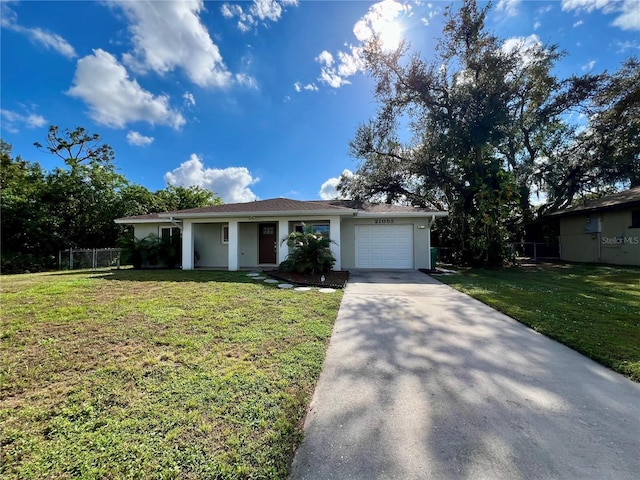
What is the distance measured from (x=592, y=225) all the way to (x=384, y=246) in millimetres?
12158

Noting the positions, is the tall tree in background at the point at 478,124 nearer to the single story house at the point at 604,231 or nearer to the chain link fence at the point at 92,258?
the single story house at the point at 604,231

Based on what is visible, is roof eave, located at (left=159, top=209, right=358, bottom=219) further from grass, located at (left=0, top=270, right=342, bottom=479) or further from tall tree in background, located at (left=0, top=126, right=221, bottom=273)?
tall tree in background, located at (left=0, top=126, right=221, bottom=273)

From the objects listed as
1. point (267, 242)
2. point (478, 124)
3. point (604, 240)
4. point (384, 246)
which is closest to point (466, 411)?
point (384, 246)

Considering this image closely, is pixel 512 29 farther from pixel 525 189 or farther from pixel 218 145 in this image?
pixel 218 145

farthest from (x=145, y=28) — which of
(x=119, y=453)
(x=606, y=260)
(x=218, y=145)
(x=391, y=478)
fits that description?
(x=606, y=260)

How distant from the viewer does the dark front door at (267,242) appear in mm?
13062

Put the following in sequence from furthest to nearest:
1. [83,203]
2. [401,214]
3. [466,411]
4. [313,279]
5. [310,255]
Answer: [83,203]
[401,214]
[310,255]
[313,279]
[466,411]

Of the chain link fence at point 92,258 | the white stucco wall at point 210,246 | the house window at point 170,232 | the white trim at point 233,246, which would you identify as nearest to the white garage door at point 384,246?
the white trim at point 233,246

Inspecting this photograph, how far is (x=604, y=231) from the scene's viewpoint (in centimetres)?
1448

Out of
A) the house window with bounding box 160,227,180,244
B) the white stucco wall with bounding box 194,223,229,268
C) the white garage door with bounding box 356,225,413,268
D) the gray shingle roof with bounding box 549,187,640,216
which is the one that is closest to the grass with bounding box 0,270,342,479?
the white garage door with bounding box 356,225,413,268

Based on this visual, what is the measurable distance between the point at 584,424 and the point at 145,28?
12.9 m

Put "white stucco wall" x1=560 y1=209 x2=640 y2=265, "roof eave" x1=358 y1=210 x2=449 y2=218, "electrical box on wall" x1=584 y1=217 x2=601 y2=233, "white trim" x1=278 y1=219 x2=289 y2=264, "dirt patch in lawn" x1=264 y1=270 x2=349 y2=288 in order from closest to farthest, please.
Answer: "dirt patch in lawn" x1=264 y1=270 x2=349 y2=288 → "white trim" x1=278 y1=219 x2=289 y2=264 → "roof eave" x1=358 y1=210 x2=449 y2=218 → "white stucco wall" x1=560 y1=209 x2=640 y2=265 → "electrical box on wall" x1=584 y1=217 x2=601 y2=233

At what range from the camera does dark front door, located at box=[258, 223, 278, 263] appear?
13062 mm

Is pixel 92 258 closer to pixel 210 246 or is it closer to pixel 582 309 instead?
pixel 210 246
